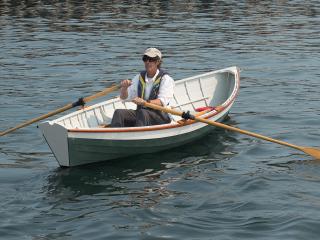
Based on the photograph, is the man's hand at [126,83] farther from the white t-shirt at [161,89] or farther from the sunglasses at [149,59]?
the sunglasses at [149,59]

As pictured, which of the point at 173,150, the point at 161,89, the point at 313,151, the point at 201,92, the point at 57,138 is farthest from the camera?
the point at 201,92

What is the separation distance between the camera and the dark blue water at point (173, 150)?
12727mm

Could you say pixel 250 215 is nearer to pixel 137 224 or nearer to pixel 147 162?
pixel 137 224

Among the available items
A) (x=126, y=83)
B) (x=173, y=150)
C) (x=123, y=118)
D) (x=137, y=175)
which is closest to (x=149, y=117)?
(x=123, y=118)

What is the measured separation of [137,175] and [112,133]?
967 mm

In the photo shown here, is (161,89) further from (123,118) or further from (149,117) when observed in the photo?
(123,118)

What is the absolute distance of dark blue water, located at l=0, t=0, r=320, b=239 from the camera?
12727mm

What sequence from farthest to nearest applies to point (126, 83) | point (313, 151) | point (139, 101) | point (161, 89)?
point (161, 89) → point (126, 83) → point (313, 151) → point (139, 101)

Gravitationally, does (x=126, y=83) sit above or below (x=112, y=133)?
above

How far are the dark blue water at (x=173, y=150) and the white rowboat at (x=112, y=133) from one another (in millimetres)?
272

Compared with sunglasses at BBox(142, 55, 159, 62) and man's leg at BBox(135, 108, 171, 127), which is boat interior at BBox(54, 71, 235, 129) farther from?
sunglasses at BBox(142, 55, 159, 62)

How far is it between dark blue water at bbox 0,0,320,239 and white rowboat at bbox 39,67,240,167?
0.89ft

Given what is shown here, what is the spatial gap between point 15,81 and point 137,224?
46.0 feet

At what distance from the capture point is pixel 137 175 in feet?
50.4
